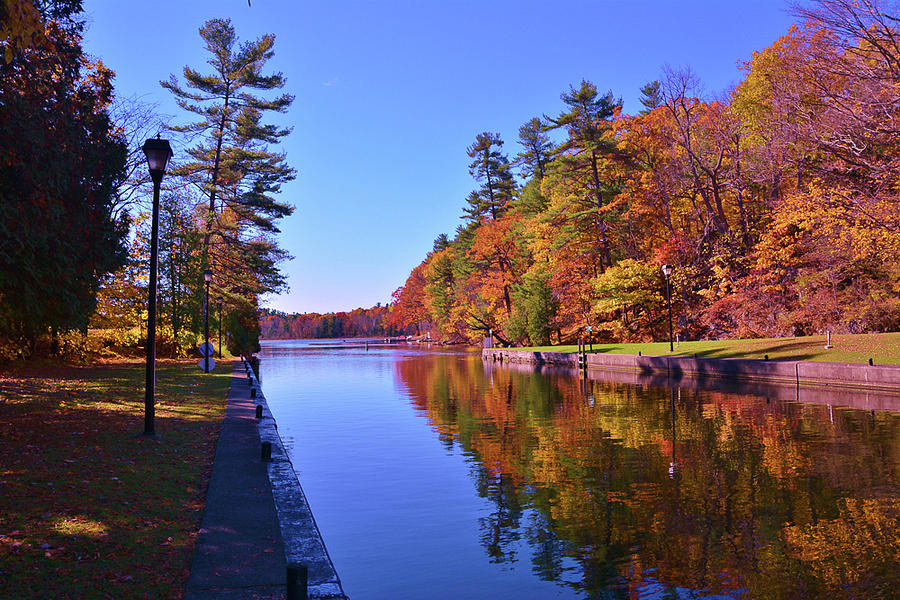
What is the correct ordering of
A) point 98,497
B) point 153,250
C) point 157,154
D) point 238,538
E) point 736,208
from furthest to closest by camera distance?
point 736,208
point 153,250
point 157,154
point 98,497
point 238,538

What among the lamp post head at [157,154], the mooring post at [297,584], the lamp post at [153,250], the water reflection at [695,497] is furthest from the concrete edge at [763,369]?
the mooring post at [297,584]

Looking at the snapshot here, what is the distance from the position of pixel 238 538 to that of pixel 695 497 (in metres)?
6.14

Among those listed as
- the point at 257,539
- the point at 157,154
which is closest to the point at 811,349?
the point at 157,154

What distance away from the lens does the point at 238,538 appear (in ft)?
22.2

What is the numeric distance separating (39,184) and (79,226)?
2.99 meters

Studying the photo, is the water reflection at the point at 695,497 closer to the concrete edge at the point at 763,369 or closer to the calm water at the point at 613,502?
the calm water at the point at 613,502

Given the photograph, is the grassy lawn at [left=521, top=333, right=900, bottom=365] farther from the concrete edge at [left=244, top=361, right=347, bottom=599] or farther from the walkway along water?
the walkway along water

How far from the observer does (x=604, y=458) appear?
12.1m

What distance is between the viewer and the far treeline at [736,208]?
2877 cm

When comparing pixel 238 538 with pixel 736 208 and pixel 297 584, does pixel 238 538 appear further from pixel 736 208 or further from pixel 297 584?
Answer: pixel 736 208

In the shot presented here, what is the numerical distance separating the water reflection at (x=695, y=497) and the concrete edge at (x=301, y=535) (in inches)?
74.1

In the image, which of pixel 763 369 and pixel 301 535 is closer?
pixel 301 535

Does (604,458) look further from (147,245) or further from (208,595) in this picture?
(147,245)

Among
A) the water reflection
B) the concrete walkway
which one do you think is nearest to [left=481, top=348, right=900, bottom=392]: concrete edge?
the water reflection
